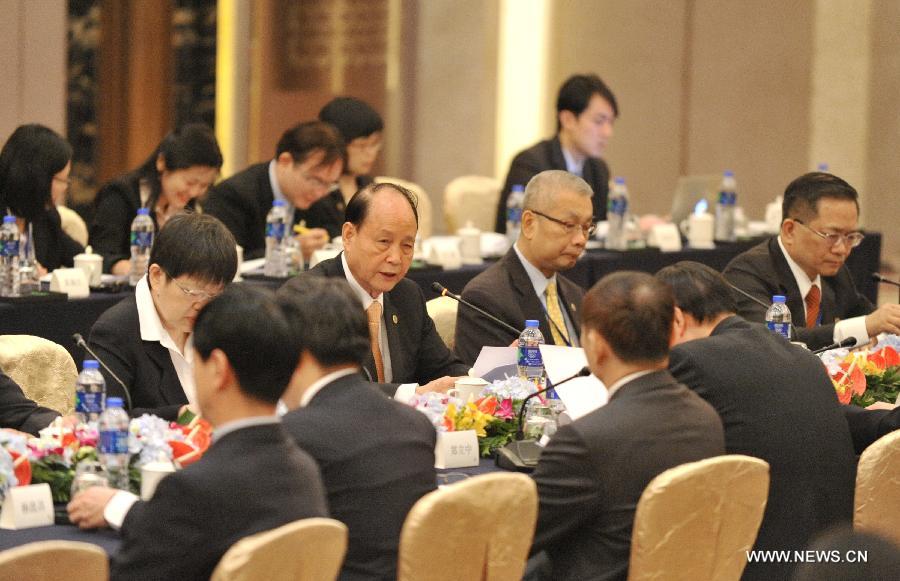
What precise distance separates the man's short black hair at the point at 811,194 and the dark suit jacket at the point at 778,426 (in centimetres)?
172

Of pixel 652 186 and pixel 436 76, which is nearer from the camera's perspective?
pixel 436 76

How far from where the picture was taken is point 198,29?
9664mm

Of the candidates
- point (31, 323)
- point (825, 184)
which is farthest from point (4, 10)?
point (825, 184)

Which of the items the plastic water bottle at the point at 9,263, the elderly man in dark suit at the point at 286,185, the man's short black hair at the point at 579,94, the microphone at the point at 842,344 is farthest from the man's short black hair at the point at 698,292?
the man's short black hair at the point at 579,94

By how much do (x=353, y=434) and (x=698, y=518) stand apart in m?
0.71

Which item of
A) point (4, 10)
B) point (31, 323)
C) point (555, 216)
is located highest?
point (4, 10)

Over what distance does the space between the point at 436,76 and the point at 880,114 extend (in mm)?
2977

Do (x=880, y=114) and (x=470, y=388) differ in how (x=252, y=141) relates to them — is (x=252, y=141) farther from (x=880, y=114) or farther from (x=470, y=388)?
(x=470, y=388)

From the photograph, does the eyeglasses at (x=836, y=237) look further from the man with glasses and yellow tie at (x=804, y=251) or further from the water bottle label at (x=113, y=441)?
the water bottle label at (x=113, y=441)

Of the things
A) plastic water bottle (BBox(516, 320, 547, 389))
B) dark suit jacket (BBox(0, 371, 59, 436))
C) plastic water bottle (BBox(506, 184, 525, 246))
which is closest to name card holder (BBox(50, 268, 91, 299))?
dark suit jacket (BBox(0, 371, 59, 436))

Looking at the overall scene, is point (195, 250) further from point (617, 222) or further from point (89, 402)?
point (617, 222)

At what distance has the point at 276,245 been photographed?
232 inches

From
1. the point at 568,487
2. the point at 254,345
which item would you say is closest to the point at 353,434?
the point at 254,345

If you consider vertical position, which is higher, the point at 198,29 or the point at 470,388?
the point at 198,29
